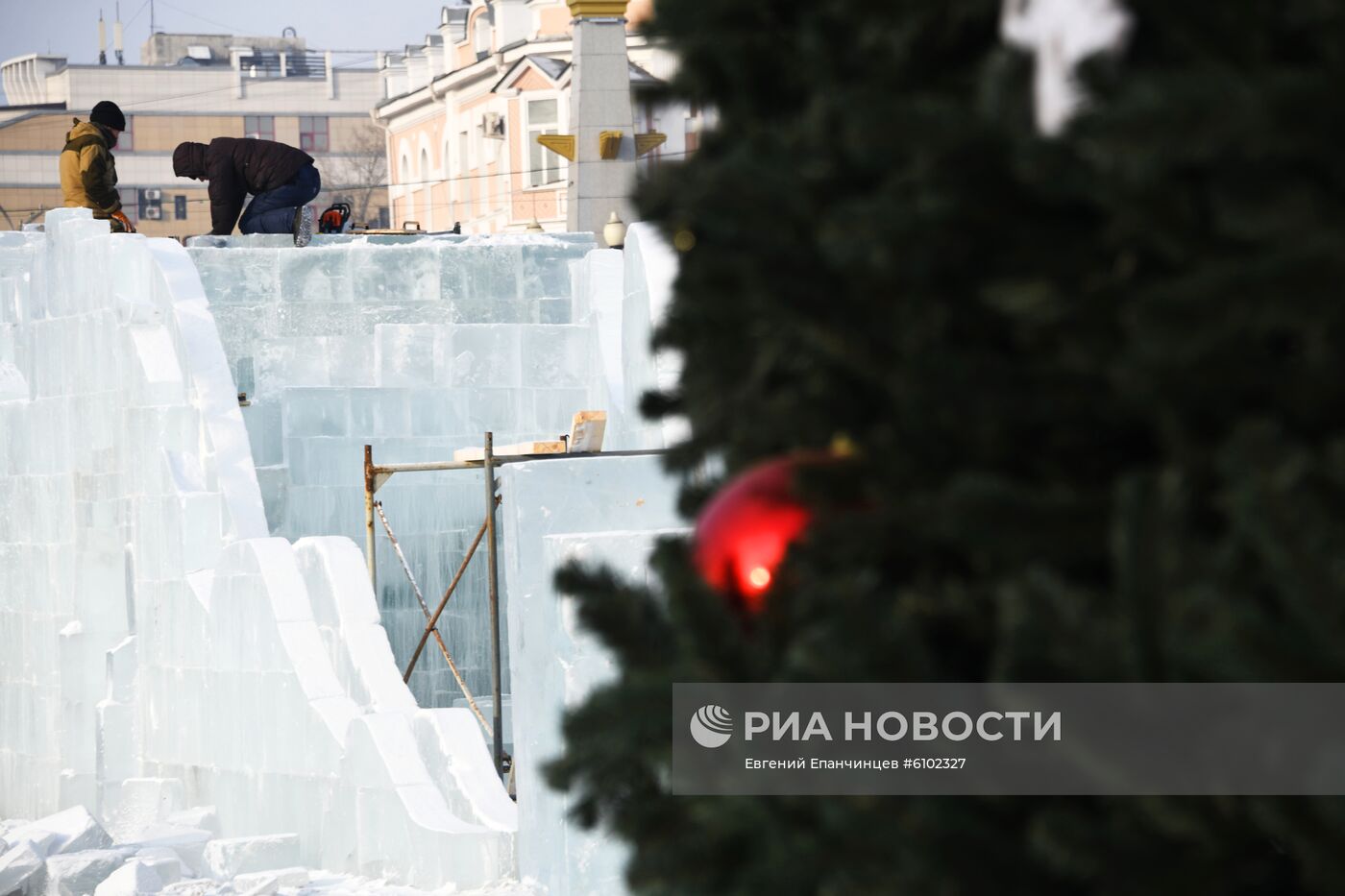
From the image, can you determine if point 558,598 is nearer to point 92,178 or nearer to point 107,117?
point 92,178

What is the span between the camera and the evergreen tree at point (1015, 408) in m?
1.23

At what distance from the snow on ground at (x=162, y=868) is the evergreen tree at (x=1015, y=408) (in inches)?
228

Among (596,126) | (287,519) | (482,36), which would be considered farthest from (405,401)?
(482,36)

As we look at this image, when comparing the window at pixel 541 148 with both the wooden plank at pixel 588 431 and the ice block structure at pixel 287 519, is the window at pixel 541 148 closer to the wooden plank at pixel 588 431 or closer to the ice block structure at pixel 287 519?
the ice block structure at pixel 287 519

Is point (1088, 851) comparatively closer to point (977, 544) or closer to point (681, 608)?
point (977, 544)

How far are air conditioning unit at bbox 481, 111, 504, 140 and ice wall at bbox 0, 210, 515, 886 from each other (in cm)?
2602

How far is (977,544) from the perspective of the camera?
1.40m

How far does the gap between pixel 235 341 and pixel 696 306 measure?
1233 centimetres

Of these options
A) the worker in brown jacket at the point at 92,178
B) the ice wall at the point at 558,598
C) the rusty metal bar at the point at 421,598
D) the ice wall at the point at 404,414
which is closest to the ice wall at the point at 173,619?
the worker in brown jacket at the point at 92,178

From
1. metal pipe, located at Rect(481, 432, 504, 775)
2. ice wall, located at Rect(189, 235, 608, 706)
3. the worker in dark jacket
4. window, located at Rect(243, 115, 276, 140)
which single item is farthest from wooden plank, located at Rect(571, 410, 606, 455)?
window, located at Rect(243, 115, 276, 140)

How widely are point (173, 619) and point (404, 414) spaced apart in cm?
271

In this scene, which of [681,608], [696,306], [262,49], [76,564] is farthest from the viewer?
[262,49]

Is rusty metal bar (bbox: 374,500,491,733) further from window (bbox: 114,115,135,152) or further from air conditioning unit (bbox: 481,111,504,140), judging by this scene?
window (bbox: 114,115,135,152)

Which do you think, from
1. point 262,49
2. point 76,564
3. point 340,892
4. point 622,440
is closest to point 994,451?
point 340,892
